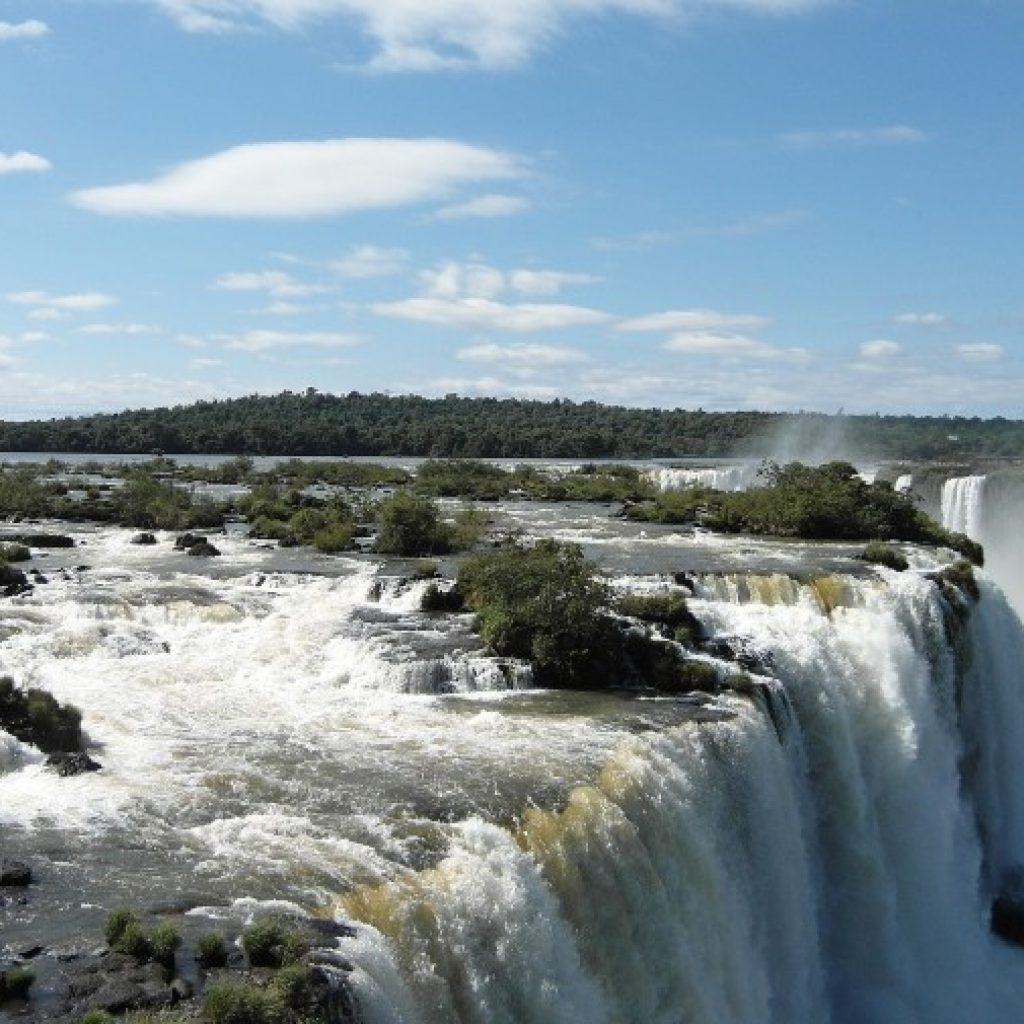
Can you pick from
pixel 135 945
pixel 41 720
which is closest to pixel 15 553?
pixel 41 720

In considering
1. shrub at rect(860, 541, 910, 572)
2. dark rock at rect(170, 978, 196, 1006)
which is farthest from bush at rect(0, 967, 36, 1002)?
shrub at rect(860, 541, 910, 572)

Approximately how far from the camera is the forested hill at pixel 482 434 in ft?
334

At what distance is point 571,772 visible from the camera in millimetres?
14969

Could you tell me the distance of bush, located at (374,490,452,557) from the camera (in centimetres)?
3422

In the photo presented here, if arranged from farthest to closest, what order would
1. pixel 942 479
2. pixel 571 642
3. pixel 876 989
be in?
1. pixel 942 479
2. pixel 571 642
3. pixel 876 989

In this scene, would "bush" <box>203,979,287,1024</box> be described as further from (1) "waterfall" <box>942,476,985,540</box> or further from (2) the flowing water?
(1) "waterfall" <box>942,476,985,540</box>

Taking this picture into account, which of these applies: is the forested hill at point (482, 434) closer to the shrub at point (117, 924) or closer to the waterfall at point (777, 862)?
the waterfall at point (777, 862)

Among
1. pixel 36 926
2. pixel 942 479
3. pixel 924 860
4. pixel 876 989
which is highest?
pixel 942 479

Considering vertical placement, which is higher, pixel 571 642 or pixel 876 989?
pixel 571 642

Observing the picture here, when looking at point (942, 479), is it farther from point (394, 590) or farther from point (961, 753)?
point (394, 590)

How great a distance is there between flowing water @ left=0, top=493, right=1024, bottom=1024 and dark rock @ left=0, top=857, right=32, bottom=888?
0.22 m

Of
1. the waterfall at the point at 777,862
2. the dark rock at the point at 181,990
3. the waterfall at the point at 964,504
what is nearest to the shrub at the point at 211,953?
the dark rock at the point at 181,990

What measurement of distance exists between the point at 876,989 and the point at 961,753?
312 inches

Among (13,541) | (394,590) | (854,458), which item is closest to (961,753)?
(394,590)
